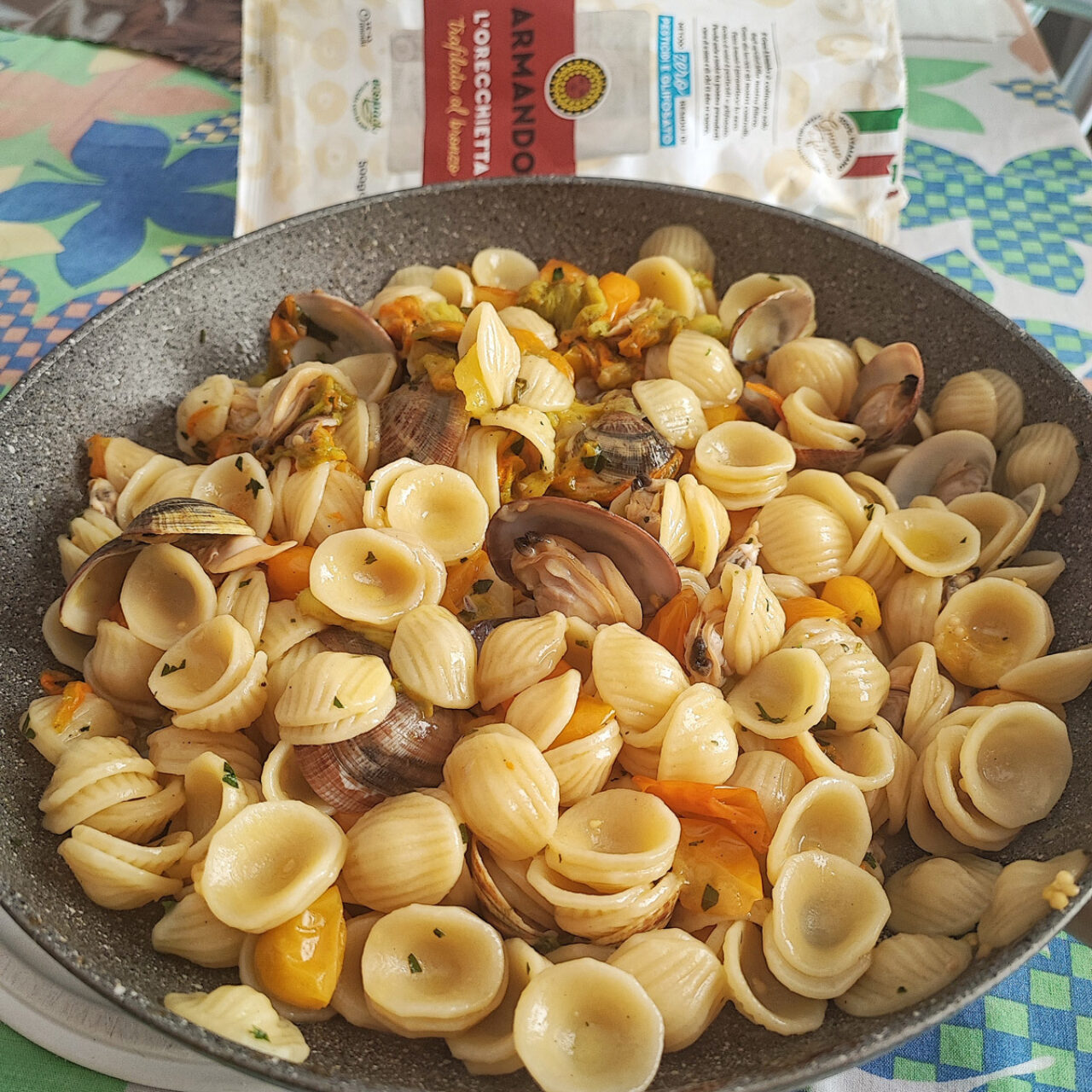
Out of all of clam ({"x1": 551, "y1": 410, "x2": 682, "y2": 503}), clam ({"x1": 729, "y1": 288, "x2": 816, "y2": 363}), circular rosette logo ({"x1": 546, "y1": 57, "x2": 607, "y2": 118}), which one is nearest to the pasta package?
circular rosette logo ({"x1": 546, "y1": 57, "x2": 607, "y2": 118})

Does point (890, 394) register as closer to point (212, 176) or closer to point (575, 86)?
point (575, 86)

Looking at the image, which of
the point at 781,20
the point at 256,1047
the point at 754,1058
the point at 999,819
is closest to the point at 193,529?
the point at 256,1047

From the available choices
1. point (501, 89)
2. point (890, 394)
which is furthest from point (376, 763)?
point (501, 89)

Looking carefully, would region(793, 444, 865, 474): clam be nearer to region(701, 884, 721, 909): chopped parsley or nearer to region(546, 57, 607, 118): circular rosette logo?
→ region(701, 884, 721, 909): chopped parsley

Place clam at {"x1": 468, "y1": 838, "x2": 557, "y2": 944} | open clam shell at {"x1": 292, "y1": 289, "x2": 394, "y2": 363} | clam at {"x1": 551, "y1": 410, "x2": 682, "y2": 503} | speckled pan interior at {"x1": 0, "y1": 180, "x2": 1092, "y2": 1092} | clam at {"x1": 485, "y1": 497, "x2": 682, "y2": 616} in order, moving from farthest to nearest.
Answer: open clam shell at {"x1": 292, "y1": 289, "x2": 394, "y2": 363}
clam at {"x1": 551, "y1": 410, "x2": 682, "y2": 503}
clam at {"x1": 485, "y1": 497, "x2": 682, "y2": 616}
clam at {"x1": 468, "y1": 838, "x2": 557, "y2": 944}
speckled pan interior at {"x1": 0, "y1": 180, "x2": 1092, "y2": 1092}

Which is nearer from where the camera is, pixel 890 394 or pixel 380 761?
pixel 380 761

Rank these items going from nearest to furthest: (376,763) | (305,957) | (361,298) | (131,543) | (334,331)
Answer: (305,957) < (376,763) < (131,543) < (334,331) < (361,298)

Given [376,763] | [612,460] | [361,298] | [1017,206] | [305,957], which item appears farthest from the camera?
[1017,206]
